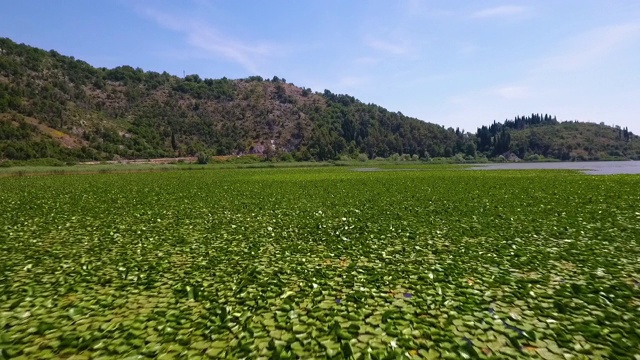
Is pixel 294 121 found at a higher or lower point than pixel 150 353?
higher

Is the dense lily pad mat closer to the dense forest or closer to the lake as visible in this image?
the lake

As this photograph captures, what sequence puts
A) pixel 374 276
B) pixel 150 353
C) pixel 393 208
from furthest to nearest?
pixel 393 208 < pixel 374 276 < pixel 150 353

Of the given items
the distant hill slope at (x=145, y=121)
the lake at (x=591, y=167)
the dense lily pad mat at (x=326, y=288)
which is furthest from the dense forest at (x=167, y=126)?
the dense lily pad mat at (x=326, y=288)

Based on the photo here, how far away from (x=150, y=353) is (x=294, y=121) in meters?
179

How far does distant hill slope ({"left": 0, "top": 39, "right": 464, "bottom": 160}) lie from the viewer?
11306 centimetres

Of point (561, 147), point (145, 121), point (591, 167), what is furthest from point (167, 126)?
point (561, 147)

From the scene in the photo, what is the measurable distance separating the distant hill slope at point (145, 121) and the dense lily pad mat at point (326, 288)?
108 m

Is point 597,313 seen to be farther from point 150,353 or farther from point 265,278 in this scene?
point 150,353

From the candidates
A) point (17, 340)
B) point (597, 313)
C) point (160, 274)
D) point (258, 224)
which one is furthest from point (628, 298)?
point (258, 224)

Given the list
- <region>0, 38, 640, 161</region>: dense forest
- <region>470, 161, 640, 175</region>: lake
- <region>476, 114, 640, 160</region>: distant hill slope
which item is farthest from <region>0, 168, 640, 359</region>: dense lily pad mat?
<region>476, 114, 640, 160</region>: distant hill slope

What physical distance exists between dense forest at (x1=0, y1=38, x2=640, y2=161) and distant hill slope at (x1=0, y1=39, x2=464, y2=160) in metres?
0.39

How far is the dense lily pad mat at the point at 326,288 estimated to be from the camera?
5434 millimetres

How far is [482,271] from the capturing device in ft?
27.9

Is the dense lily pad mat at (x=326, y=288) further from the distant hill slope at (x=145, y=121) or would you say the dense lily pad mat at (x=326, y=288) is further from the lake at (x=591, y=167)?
the distant hill slope at (x=145, y=121)
